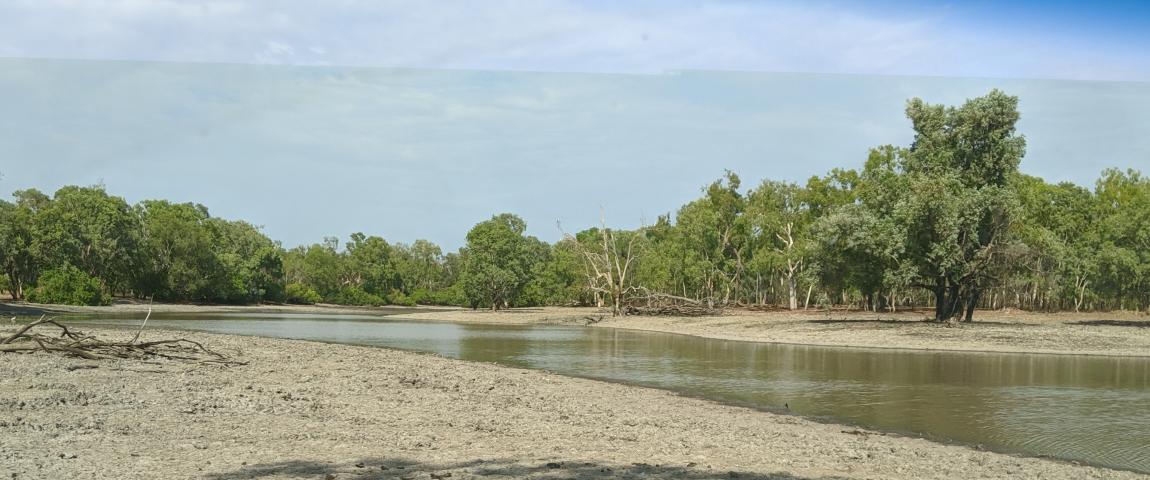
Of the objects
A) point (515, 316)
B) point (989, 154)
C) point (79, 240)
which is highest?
point (989, 154)

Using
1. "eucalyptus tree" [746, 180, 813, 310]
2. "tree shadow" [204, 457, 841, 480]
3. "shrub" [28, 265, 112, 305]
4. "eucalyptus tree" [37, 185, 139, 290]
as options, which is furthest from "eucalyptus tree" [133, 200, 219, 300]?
"tree shadow" [204, 457, 841, 480]

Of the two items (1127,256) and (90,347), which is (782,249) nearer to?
(1127,256)

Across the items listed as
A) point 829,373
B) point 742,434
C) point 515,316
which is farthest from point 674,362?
point 515,316

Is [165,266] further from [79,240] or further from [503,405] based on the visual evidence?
[503,405]

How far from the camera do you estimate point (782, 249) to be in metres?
90.9

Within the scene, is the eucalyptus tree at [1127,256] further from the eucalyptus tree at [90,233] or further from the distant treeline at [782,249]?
the eucalyptus tree at [90,233]

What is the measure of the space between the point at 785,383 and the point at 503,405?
34.3 ft

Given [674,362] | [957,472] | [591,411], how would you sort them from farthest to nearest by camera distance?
[674,362], [591,411], [957,472]

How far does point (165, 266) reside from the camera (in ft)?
296

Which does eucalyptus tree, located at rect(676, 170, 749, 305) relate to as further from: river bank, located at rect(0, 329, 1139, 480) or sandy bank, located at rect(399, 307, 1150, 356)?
river bank, located at rect(0, 329, 1139, 480)

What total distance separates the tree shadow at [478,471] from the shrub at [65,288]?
7558cm

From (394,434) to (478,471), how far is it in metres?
3.31

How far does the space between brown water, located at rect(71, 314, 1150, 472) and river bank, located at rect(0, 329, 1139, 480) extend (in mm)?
2153

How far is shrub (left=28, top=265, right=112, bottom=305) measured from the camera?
234 ft
